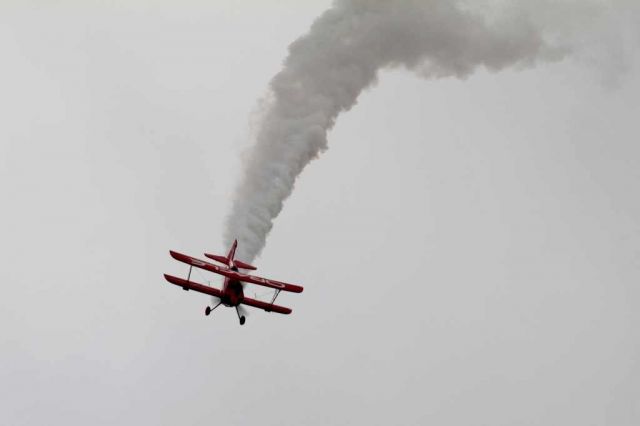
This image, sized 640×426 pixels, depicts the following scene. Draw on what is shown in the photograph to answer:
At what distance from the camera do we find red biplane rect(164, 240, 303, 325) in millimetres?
69812

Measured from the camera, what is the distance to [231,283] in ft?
234

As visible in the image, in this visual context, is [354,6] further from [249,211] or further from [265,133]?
[249,211]

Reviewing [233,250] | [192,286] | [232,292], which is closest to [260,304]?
[232,292]

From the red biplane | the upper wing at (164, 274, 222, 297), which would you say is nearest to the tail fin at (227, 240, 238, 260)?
the red biplane

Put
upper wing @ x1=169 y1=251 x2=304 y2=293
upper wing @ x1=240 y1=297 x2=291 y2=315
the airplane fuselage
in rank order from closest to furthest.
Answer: upper wing @ x1=169 y1=251 x2=304 y2=293 → the airplane fuselage → upper wing @ x1=240 y1=297 x2=291 y2=315

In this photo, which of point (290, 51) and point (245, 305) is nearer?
point (245, 305)

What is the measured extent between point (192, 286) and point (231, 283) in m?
2.26

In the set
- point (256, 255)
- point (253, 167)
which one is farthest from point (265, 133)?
point (256, 255)

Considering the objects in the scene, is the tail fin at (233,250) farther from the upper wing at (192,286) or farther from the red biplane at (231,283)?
the upper wing at (192,286)

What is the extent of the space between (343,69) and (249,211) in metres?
11.7

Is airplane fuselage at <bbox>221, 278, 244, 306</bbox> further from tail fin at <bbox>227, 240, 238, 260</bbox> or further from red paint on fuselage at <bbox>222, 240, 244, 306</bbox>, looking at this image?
tail fin at <bbox>227, 240, 238, 260</bbox>

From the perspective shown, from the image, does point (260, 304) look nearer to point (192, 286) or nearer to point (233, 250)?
point (233, 250)

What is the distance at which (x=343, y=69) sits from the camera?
77.9 metres

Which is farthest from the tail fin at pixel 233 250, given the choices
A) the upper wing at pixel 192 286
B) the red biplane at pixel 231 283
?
the upper wing at pixel 192 286
